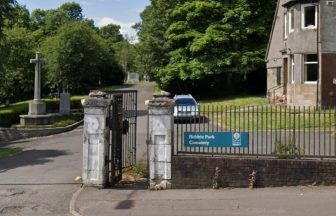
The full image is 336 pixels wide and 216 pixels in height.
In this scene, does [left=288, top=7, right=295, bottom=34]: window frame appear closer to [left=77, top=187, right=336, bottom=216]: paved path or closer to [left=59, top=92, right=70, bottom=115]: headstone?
[left=59, top=92, right=70, bottom=115]: headstone

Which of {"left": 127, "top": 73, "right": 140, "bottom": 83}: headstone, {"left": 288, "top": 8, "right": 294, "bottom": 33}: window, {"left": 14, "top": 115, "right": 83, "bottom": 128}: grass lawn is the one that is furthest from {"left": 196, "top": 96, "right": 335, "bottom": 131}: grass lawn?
{"left": 127, "top": 73, "right": 140, "bottom": 83}: headstone

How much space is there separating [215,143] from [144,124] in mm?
18950

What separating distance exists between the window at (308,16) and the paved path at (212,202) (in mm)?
20161

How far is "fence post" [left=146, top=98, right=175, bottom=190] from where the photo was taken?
12.5 metres

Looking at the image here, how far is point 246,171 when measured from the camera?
12.2 m

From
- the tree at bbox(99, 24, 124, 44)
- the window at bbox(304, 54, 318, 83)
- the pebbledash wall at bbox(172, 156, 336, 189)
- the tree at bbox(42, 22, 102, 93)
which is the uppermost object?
the tree at bbox(99, 24, 124, 44)

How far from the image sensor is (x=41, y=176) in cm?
1502

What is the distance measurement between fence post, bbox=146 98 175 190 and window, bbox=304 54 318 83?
19.5 metres

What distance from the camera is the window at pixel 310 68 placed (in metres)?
30.2

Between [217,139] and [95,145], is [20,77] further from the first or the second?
[217,139]

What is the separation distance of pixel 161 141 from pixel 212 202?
2.32m

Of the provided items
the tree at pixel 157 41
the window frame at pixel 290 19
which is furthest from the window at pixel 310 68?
the tree at pixel 157 41

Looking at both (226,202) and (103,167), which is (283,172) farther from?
(103,167)

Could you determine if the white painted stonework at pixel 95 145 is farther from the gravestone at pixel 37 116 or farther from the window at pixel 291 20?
the window at pixel 291 20
